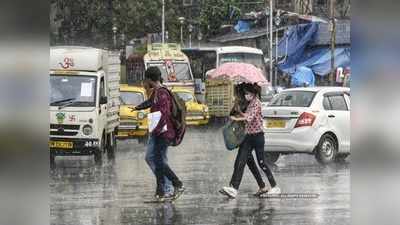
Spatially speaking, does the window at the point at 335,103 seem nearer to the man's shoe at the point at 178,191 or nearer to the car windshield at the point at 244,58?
the car windshield at the point at 244,58

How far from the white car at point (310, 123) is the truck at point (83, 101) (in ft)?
5.23

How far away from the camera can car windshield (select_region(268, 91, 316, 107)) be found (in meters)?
7.37

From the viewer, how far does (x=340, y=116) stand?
25.1ft

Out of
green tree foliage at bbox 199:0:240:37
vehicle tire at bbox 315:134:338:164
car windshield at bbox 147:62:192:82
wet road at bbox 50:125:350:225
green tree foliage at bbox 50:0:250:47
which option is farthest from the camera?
vehicle tire at bbox 315:134:338:164

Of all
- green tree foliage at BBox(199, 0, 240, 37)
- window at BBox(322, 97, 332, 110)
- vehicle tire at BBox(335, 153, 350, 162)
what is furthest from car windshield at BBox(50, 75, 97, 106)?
vehicle tire at BBox(335, 153, 350, 162)

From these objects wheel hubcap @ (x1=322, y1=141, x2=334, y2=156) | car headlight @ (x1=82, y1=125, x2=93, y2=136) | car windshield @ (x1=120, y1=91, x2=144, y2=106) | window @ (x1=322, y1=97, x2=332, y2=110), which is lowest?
wheel hubcap @ (x1=322, y1=141, x2=334, y2=156)

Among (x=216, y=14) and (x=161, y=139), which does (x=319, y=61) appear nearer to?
(x=216, y=14)

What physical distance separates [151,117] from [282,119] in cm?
141

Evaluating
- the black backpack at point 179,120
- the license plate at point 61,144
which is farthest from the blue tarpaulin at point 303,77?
the license plate at point 61,144

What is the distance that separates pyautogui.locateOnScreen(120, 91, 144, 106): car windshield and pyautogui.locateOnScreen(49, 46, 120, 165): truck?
112 millimetres

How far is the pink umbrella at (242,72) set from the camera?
7.20 metres

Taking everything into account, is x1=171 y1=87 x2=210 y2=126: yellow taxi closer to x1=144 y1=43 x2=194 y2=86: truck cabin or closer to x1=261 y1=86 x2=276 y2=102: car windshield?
x1=144 y1=43 x2=194 y2=86: truck cabin
